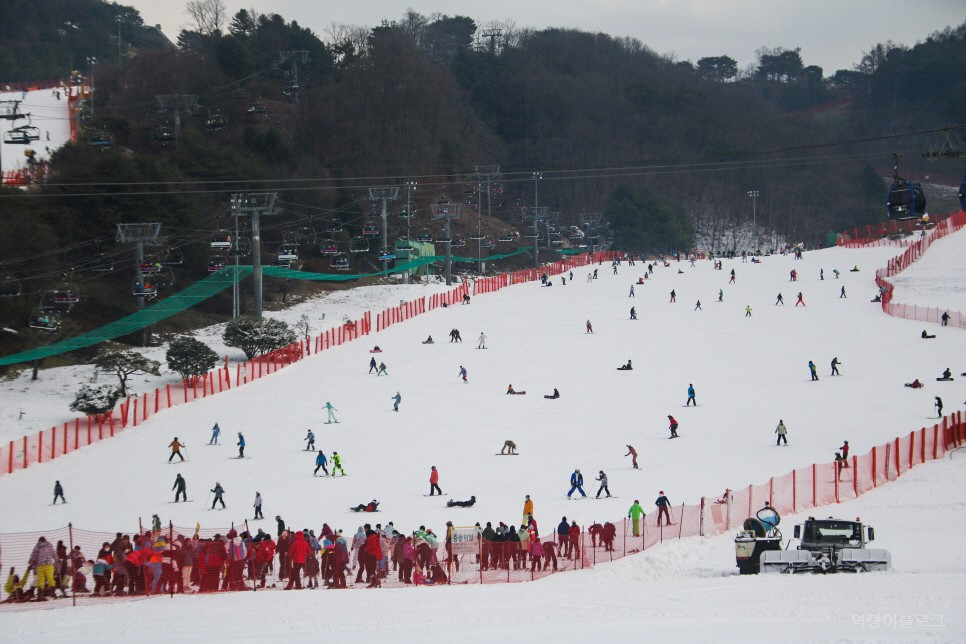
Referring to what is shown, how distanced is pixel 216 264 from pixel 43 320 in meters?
14.0

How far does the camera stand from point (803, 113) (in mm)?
188125

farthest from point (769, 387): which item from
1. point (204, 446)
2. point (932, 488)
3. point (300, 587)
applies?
point (300, 587)

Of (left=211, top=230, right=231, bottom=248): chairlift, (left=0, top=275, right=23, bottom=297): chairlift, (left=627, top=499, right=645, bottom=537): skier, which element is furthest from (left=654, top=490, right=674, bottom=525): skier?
(left=211, top=230, right=231, bottom=248): chairlift

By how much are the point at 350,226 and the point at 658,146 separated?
206ft

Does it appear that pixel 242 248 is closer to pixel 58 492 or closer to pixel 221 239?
pixel 221 239

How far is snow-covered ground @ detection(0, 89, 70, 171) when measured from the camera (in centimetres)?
8425

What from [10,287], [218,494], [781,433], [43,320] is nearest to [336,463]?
[218,494]

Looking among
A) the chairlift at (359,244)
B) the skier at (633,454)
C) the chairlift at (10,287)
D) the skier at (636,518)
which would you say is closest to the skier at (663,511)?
the skier at (636,518)

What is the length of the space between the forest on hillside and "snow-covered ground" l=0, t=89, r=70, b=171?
3.47 meters

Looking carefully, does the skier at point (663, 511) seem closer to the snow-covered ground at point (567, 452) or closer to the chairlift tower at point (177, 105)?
the snow-covered ground at point (567, 452)

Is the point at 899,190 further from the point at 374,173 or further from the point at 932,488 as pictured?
the point at 374,173

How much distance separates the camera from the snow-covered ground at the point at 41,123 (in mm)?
84250

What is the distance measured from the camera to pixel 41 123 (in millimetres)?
94062

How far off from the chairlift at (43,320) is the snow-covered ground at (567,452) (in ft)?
8.18
